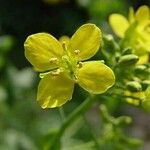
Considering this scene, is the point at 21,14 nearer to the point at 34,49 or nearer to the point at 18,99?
the point at 18,99

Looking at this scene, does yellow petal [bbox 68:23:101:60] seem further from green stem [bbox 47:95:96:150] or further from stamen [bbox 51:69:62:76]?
green stem [bbox 47:95:96:150]

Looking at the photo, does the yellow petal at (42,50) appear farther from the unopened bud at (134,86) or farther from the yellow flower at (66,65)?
the unopened bud at (134,86)

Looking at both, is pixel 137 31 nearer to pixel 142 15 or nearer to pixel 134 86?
pixel 142 15

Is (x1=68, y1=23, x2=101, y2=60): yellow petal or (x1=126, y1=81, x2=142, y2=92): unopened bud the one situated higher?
(x1=68, y1=23, x2=101, y2=60): yellow petal

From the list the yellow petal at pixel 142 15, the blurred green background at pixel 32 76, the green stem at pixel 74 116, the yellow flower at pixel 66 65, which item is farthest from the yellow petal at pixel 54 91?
the yellow petal at pixel 142 15

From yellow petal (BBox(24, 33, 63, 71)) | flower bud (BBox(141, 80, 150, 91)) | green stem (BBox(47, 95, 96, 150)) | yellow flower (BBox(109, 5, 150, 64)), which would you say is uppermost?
yellow petal (BBox(24, 33, 63, 71))

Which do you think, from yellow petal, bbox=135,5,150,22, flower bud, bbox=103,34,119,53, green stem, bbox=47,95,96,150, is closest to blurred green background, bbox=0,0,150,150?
green stem, bbox=47,95,96,150

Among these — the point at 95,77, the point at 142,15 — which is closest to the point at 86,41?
the point at 95,77
